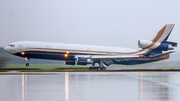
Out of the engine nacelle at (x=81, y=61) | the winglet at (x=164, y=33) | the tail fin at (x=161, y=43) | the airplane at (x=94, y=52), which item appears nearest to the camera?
the engine nacelle at (x=81, y=61)

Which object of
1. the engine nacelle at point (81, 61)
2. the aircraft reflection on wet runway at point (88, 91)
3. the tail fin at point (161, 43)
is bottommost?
the aircraft reflection on wet runway at point (88, 91)

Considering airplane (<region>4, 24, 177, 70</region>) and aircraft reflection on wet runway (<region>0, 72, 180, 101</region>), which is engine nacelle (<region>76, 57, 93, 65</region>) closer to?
airplane (<region>4, 24, 177, 70</region>)

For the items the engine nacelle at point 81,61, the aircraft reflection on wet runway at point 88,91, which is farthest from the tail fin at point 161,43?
the aircraft reflection on wet runway at point 88,91

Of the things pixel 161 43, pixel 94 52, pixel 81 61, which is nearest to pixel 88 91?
pixel 81 61

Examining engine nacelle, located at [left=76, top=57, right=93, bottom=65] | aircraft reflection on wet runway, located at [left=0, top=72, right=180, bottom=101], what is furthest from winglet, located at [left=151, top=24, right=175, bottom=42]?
aircraft reflection on wet runway, located at [left=0, top=72, right=180, bottom=101]

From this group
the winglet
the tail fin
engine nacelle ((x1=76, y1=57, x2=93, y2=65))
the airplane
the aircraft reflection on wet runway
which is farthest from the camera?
the winglet

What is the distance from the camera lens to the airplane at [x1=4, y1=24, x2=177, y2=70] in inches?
1486

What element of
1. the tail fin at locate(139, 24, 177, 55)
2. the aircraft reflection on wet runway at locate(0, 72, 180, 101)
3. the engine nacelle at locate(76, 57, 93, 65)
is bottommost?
the aircraft reflection on wet runway at locate(0, 72, 180, 101)

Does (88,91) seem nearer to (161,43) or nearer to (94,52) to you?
(94,52)

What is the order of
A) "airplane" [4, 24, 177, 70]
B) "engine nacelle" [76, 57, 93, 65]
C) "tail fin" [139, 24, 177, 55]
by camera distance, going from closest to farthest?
"engine nacelle" [76, 57, 93, 65] < "airplane" [4, 24, 177, 70] < "tail fin" [139, 24, 177, 55]

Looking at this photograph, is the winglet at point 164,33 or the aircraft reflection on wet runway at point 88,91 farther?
the winglet at point 164,33

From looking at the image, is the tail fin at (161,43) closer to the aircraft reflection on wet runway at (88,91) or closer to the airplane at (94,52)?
the airplane at (94,52)

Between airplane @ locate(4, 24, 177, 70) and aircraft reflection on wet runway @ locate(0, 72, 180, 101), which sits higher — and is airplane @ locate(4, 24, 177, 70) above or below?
above

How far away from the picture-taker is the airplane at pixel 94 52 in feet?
124
